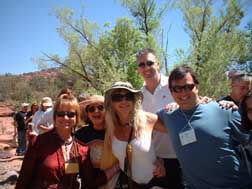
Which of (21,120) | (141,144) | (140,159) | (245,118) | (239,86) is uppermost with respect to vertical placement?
(21,120)

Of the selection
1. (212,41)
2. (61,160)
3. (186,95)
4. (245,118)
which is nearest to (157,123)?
(186,95)

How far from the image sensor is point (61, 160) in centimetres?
247

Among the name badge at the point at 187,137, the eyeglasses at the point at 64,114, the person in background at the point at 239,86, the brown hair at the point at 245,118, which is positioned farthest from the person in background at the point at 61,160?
the person in background at the point at 239,86

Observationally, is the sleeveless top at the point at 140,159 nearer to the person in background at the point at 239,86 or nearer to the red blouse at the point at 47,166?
the red blouse at the point at 47,166

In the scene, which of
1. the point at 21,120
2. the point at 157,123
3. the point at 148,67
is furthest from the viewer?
the point at 21,120

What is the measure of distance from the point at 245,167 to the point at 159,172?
79cm

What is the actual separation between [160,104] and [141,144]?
900 millimetres

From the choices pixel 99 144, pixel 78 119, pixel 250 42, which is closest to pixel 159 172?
pixel 99 144

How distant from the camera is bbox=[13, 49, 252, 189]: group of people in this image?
2205 millimetres

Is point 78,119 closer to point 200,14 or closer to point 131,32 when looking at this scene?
point 131,32

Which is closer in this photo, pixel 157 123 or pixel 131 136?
pixel 131 136

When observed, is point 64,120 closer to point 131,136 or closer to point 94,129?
point 94,129

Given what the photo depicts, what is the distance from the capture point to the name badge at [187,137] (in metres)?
2.27

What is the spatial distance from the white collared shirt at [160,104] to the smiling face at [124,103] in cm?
44
